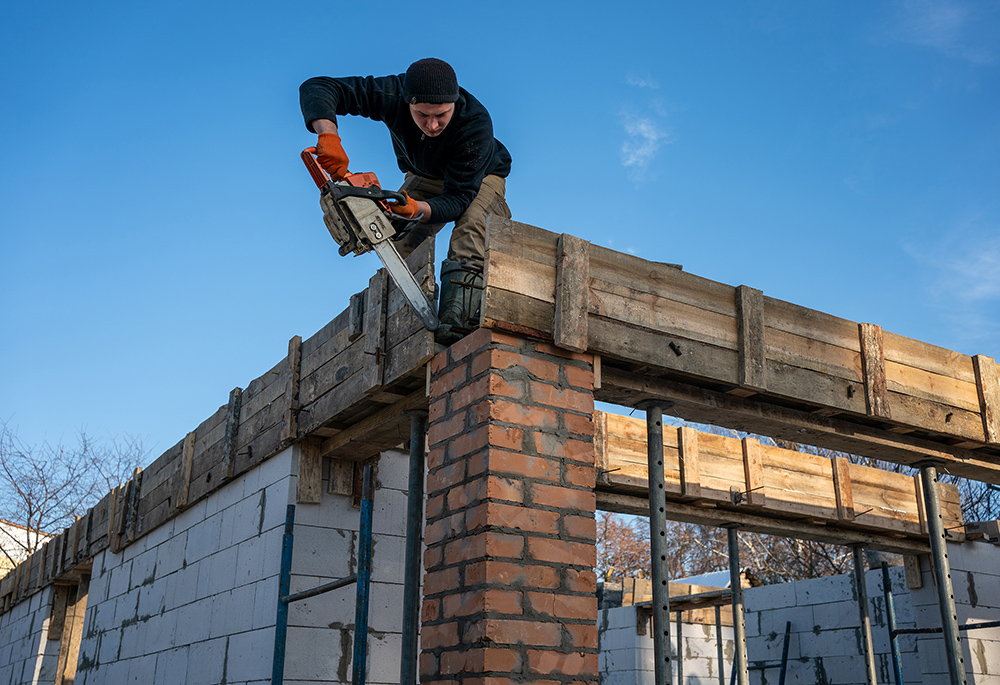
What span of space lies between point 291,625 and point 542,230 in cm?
293

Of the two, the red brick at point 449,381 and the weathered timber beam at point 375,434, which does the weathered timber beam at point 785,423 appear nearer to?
the red brick at point 449,381

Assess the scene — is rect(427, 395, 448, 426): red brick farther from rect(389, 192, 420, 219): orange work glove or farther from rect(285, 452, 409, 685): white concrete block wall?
rect(285, 452, 409, 685): white concrete block wall

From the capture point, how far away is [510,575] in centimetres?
393

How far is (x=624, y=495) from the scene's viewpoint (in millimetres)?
8586

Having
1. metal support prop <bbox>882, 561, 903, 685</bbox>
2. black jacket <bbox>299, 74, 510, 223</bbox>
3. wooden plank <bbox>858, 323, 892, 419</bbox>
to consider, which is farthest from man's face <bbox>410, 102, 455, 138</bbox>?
metal support prop <bbox>882, 561, 903, 685</bbox>

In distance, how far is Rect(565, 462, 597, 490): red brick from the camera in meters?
4.30

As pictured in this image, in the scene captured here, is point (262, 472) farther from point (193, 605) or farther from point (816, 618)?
point (816, 618)

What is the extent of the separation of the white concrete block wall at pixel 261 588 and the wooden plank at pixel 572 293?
2192 mm

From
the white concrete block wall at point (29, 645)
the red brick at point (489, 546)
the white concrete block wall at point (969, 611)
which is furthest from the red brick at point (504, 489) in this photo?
the white concrete block wall at point (29, 645)

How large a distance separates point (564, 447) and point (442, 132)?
195cm

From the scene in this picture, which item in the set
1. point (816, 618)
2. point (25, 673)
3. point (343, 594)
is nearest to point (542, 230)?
point (343, 594)

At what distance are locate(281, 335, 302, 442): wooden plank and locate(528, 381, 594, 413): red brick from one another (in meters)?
2.36

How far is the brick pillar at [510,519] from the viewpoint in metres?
3.88

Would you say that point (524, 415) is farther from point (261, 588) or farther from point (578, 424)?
point (261, 588)
